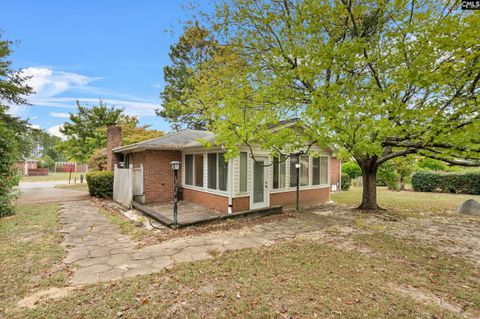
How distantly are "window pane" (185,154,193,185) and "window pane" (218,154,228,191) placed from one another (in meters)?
2.24

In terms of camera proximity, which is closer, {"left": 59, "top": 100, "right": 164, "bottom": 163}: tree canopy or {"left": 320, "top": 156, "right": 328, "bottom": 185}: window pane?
{"left": 320, "top": 156, "right": 328, "bottom": 185}: window pane

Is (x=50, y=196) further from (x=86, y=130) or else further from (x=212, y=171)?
(x=86, y=130)

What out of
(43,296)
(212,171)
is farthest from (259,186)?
(43,296)

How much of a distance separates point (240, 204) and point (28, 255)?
5739 mm

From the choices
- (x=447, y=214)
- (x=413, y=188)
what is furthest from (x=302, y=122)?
(x=413, y=188)

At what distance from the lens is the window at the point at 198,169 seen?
32.6ft

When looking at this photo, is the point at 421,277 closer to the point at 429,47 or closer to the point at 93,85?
the point at 429,47

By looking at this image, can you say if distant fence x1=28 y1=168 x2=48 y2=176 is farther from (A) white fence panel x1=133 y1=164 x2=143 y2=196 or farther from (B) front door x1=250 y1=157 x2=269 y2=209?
(B) front door x1=250 y1=157 x2=269 y2=209

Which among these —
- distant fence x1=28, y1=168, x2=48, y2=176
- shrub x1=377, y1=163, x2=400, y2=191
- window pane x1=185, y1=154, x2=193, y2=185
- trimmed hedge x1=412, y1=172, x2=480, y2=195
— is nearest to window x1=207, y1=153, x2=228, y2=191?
window pane x1=185, y1=154, x2=193, y2=185

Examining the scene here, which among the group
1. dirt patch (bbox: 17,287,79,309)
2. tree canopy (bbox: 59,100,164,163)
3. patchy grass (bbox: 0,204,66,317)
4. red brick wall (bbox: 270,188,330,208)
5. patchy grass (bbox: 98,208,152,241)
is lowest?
patchy grass (bbox: 98,208,152,241)

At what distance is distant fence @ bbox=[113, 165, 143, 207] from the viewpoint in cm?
941

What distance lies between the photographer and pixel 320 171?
37.6 feet

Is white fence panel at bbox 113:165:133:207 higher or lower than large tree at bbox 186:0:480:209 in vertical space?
lower

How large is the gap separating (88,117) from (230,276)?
2438cm
